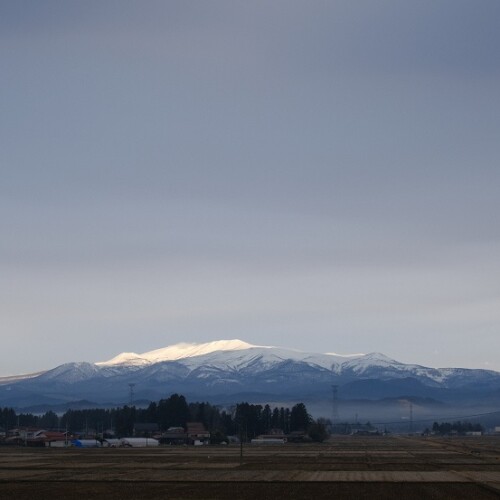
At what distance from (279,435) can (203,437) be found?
1871cm

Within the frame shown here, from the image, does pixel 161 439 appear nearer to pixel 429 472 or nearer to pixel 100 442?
pixel 100 442

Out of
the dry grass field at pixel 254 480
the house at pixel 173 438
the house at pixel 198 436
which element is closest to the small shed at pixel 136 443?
the house at pixel 198 436

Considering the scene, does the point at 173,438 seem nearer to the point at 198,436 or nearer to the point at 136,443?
the point at 198,436

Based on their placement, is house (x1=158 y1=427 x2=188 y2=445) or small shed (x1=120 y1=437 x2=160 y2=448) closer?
small shed (x1=120 y1=437 x2=160 y2=448)

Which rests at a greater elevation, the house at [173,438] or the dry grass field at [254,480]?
the house at [173,438]

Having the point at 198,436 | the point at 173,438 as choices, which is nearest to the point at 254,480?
the point at 198,436

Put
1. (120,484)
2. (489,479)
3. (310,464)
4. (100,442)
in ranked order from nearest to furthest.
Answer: (120,484) → (489,479) → (310,464) → (100,442)

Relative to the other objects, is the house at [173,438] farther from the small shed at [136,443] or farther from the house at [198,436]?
the small shed at [136,443]

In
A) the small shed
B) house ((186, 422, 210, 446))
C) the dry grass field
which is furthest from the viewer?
house ((186, 422, 210, 446))

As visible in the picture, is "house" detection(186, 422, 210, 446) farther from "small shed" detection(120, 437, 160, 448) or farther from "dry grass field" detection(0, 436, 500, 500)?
"dry grass field" detection(0, 436, 500, 500)

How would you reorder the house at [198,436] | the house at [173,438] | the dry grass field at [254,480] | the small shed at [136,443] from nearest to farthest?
the dry grass field at [254,480] < the small shed at [136,443] < the house at [198,436] < the house at [173,438]

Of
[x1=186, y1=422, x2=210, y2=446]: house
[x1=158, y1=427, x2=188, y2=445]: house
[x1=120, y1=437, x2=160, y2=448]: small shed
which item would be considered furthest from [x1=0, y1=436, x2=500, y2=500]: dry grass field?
[x1=158, y1=427, x2=188, y2=445]: house

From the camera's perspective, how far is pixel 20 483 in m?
64.0

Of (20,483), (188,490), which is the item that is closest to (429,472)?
(188,490)
